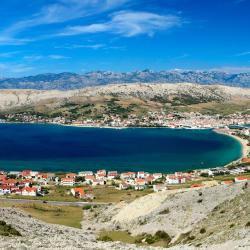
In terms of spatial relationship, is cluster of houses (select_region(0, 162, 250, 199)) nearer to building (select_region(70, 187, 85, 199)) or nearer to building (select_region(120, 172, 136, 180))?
building (select_region(120, 172, 136, 180))

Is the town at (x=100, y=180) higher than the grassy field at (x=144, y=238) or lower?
lower

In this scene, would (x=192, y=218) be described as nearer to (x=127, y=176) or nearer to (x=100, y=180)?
(x=100, y=180)

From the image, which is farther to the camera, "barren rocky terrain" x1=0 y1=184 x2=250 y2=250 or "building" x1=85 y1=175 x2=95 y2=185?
"building" x1=85 y1=175 x2=95 y2=185

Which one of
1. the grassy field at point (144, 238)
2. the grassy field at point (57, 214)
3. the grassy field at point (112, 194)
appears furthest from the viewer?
the grassy field at point (112, 194)

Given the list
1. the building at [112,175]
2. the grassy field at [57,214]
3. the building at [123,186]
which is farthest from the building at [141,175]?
the grassy field at [57,214]

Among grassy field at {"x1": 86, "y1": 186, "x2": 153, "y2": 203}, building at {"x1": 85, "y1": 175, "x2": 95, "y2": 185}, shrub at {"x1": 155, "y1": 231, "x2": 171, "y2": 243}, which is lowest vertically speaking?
grassy field at {"x1": 86, "y1": 186, "x2": 153, "y2": 203}

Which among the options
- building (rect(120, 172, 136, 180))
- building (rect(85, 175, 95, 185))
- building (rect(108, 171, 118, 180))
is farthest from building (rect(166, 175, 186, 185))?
building (rect(85, 175, 95, 185))

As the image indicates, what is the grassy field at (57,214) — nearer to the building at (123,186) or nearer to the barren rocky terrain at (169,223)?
the barren rocky terrain at (169,223)

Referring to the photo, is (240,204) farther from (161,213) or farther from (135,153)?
(135,153)

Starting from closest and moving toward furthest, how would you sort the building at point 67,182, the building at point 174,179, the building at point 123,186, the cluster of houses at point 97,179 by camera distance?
the cluster of houses at point 97,179 → the building at point 123,186 → the building at point 174,179 → the building at point 67,182
